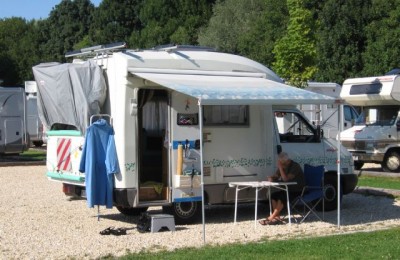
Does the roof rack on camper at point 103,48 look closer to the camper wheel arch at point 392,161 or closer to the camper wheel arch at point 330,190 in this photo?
the camper wheel arch at point 330,190

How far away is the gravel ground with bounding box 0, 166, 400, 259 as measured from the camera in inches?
374

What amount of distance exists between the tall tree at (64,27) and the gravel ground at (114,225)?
53501 mm

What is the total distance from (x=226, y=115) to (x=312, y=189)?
2.03 metres

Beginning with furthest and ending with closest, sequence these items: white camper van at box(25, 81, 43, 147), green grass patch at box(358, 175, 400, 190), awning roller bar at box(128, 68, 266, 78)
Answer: white camper van at box(25, 81, 43, 147)
green grass patch at box(358, 175, 400, 190)
awning roller bar at box(128, 68, 266, 78)

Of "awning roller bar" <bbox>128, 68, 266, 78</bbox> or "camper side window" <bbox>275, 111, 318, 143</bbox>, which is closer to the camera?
"awning roller bar" <bbox>128, 68, 266, 78</bbox>

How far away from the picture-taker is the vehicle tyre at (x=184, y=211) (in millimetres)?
11695

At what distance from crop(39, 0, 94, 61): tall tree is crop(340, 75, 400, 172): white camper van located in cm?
4961

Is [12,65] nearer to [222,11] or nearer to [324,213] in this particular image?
[222,11]

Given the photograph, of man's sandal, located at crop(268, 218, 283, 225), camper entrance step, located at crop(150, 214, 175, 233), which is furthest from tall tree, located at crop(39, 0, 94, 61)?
camper entrance step, located at crop(150, 214, 175, 233)

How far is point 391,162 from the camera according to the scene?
66.2 feet

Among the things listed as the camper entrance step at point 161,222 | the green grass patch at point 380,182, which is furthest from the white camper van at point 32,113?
the camper entrance step at point 161,222

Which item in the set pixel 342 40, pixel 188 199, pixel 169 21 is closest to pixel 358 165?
pixel 188 199

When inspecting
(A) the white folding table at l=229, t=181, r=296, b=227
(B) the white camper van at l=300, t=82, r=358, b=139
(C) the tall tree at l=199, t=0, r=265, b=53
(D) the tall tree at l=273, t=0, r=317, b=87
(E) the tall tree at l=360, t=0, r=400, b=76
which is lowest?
(A) the white folding table at l=229, t=181, r=296, b=227

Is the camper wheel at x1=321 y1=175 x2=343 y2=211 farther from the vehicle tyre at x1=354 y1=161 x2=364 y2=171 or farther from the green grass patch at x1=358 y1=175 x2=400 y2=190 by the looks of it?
the vehicle tyre at x1=354 y1=161 x2=364 y2=171
